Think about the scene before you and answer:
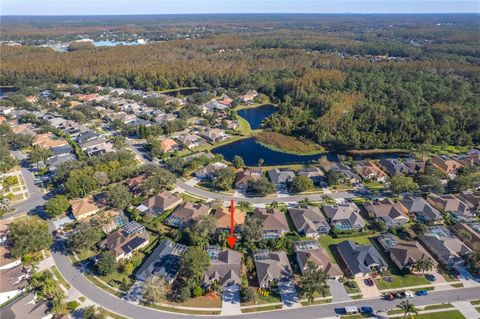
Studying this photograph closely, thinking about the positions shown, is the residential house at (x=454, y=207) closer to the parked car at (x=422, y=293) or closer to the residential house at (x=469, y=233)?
the residential house at (x=469, y=233)

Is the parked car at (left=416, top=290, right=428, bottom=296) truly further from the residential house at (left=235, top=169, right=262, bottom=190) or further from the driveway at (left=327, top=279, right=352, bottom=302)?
the residential house at (left=235, top=169, right=262, bottom=190)

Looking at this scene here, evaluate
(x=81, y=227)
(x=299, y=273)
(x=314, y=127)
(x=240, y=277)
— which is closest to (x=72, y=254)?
(x=81, y=227)

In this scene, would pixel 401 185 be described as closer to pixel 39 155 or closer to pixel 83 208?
pixel 83 208

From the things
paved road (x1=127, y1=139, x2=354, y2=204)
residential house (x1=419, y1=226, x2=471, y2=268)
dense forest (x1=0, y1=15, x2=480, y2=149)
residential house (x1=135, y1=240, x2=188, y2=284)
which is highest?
dense forest (x1=0, y1=15, x2=480, y2=149)

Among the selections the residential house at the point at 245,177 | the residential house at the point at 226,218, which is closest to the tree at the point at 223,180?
the residential house at the point at 245,177

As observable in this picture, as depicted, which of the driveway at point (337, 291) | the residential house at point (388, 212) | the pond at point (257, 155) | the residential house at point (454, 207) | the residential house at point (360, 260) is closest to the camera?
the driveway at point (337, 291)

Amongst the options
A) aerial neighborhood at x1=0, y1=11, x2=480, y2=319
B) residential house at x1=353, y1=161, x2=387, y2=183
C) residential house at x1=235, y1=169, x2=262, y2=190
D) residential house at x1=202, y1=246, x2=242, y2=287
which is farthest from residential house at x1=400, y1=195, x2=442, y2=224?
residential house at x1=202, y1=246, x2=242, y2=287
